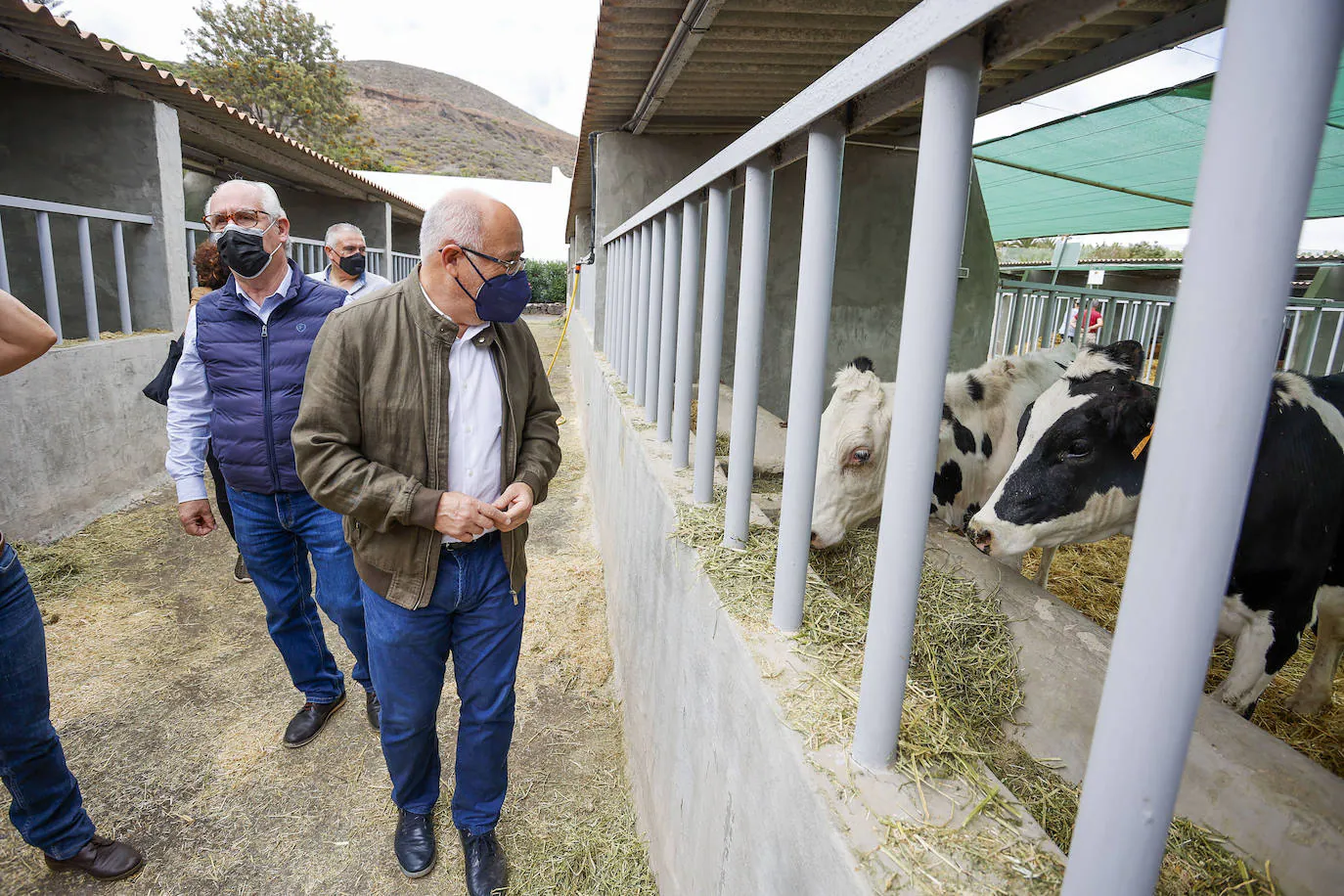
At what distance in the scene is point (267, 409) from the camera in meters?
2.70

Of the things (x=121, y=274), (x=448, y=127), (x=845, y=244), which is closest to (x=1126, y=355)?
(x=845, y=244)

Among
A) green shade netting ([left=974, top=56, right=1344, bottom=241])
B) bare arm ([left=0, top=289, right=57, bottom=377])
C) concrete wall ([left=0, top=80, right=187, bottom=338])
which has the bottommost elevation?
bare arm ([left=0, top=289, right=57, bottom=377])

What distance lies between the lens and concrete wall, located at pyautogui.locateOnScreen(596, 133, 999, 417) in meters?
7.17

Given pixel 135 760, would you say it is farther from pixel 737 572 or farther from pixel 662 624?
pixel 737 572

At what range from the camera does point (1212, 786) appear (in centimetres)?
166

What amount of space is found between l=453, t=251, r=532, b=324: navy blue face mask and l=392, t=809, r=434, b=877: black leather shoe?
1.70 m

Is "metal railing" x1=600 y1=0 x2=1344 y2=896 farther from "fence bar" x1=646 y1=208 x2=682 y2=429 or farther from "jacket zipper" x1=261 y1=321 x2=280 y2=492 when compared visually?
"jacket zipper" x1=261 y1=321 x2=280 y2=492

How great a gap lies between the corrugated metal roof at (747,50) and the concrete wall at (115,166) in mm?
3953

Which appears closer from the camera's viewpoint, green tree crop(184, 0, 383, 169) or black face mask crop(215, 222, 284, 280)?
black face mask crop(215, 222, 284, 280)

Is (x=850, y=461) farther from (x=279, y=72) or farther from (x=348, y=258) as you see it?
(x=279, y=72)

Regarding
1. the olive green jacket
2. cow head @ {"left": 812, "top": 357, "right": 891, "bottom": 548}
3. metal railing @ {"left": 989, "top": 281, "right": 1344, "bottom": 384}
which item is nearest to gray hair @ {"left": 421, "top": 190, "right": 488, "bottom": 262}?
the olive green jacket

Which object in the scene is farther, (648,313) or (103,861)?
(648,313)

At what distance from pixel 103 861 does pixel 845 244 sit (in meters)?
7.33

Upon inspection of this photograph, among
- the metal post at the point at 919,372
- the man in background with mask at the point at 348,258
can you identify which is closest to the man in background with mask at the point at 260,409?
the man in background with mask at the point at 348,258
